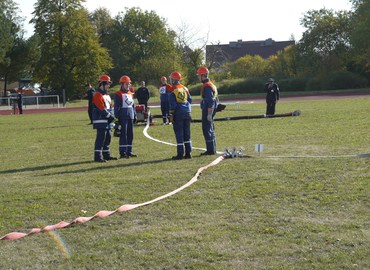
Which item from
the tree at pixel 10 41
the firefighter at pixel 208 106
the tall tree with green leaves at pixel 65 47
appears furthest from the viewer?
the tall tree with green leaves at pixel 65 47

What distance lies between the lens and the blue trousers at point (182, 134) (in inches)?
512

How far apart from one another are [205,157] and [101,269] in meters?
7.51

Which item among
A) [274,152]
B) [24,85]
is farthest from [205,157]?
[24,85]

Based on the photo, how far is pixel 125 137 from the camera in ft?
45.5

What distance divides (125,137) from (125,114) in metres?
0.52

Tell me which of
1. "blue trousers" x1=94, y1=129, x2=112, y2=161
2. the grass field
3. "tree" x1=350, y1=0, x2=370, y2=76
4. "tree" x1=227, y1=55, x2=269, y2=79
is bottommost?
the grass field

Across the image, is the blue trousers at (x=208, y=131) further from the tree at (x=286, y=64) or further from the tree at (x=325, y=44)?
the tree at (x=286, y=64)

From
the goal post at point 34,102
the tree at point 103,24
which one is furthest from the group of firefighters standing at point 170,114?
the tree at point 103,24

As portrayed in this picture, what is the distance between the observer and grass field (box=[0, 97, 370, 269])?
5.99 meters

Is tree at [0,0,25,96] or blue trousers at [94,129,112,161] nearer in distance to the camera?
blue trousers at [94,129,112,161]

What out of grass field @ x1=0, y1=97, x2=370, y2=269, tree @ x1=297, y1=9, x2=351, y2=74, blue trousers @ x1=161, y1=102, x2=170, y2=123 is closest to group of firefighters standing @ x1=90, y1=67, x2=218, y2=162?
grass field @ x1=0, y1=97, x2=370, y2=269

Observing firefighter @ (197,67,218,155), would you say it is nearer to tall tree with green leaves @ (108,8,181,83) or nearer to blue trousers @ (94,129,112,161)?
blue trousers @ (94,129,112,161)

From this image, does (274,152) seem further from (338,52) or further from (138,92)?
(338,52)

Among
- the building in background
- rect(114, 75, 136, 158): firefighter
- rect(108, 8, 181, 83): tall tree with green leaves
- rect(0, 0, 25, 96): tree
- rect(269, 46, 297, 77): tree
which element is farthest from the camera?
the building in background
